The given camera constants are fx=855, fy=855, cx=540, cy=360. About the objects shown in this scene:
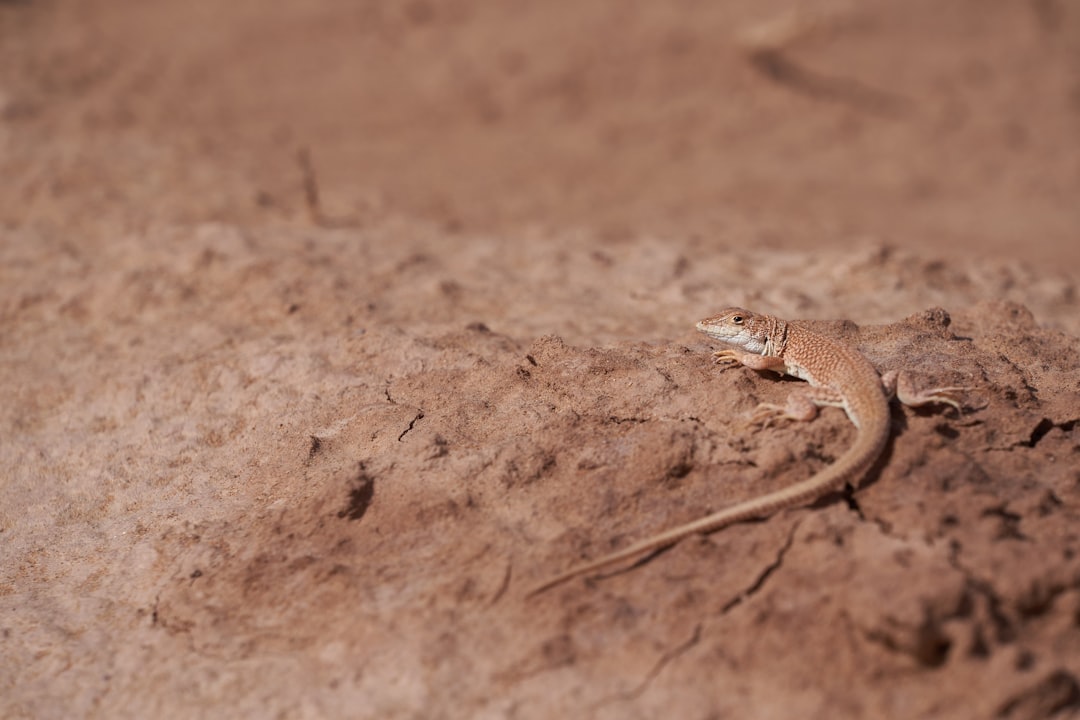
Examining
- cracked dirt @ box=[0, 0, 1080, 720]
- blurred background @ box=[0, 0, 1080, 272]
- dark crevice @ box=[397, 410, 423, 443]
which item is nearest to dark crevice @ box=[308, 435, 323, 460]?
cracked dirt @ box=[0, 0, 1080, 720]

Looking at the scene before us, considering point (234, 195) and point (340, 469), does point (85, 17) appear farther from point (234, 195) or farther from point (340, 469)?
point (340, 469)

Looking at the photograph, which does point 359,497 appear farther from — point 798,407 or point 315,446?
point 798,407

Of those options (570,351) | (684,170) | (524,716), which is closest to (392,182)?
(684,170)

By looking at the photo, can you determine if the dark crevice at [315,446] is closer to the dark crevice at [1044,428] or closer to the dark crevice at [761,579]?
the dark crevice at [761,579]

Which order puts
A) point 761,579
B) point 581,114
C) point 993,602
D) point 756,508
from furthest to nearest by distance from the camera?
point 581,114 < point 756,508 < point 761,579 < point 993,602

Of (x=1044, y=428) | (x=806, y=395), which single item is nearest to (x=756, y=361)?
(x=806, y=395)

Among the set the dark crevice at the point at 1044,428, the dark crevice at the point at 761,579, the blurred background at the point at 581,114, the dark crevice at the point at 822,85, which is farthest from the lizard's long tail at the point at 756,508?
the dark crevice at the point at 822,85
